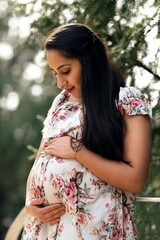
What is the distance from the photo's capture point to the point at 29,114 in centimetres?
1664

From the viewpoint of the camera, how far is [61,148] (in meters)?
2.10

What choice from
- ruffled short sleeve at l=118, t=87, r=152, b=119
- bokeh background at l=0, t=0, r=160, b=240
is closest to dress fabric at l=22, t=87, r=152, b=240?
ruffled short sleeve at l=118, t=87, r=152, b=119

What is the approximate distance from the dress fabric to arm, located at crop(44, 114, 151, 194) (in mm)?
48

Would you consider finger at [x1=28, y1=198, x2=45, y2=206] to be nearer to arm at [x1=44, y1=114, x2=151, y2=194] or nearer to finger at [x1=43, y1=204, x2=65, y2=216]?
finger at [x1=43, y1=204, x2=65, y2=216]

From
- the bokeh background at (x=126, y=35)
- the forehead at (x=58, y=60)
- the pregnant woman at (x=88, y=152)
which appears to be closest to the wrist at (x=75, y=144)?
the pregnant woman at (x=88, y=152)

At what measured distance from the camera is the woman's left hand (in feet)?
6.79

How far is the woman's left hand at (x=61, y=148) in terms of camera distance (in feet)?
6.79

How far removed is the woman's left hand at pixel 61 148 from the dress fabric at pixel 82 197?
0.09 feet

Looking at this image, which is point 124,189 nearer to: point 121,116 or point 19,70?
point 121,116

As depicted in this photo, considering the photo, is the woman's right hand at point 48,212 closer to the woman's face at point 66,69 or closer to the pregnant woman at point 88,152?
the pregnant woman at point 88,152

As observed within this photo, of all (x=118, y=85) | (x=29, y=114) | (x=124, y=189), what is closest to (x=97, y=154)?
(x=124, y=189)

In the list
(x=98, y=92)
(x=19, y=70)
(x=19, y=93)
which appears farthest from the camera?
(x=19, y=70)

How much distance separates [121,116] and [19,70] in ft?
59.1

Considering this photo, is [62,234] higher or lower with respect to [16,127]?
lower
